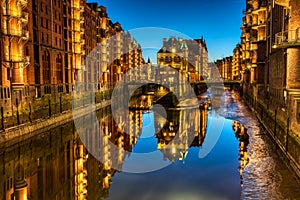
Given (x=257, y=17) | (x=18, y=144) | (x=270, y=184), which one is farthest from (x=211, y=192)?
(x=257, y=17)

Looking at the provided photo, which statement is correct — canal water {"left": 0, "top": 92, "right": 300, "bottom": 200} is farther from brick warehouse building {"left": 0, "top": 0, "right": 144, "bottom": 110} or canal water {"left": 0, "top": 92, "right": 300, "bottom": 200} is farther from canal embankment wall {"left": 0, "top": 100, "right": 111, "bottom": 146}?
brick warehouse building {"left": 0, "top": 0, "right": 144, "bottom": 110}

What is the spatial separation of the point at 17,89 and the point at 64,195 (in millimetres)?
24867

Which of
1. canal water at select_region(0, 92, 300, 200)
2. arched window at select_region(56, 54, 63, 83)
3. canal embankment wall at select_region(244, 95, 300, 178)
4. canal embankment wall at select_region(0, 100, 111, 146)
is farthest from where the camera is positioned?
arched window at select_region(56, 54, 63, 83)

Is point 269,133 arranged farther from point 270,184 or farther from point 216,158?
point 270,184

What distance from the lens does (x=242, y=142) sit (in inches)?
1027

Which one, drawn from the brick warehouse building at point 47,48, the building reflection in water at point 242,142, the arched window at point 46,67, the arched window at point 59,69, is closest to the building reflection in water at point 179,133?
the building reflection in water at point 242,142

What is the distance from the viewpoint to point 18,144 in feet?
83.7

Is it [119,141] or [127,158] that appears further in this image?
[119,141]

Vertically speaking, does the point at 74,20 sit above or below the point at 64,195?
above

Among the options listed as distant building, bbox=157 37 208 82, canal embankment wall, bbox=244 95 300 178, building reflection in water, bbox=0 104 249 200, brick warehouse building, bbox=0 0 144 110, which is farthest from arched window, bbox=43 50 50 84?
distant building, bbox=157 37 208 82

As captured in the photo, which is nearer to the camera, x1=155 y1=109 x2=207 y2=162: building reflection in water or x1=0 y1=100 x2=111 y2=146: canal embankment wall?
x1=155 y1=109 x2=207 y2=162: building reflection in water

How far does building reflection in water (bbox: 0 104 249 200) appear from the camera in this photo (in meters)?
16.8

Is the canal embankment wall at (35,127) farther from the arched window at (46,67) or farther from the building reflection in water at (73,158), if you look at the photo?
the arched window at (46,67)

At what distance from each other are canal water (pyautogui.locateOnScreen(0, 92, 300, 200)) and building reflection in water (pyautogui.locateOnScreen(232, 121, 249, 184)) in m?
0.10
